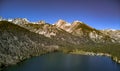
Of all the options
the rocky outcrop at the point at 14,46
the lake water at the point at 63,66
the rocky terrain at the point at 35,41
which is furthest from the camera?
the rocky terrain at the point at 35,41

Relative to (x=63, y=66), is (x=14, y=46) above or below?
above

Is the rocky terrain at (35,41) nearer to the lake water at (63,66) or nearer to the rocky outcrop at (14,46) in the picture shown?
the rocky outcrop at (14,46)

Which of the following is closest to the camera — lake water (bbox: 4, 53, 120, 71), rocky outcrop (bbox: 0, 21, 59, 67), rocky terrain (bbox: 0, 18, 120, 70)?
lake water (bbox: 4, 53, 120, 71)

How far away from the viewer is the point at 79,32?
136m

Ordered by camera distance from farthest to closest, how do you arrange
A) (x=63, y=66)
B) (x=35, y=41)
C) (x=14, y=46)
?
(x=35, y=41) → (x=14, y=46) → (x=63, y=66)

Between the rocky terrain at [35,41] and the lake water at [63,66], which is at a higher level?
the rocky terrain at [35,41]

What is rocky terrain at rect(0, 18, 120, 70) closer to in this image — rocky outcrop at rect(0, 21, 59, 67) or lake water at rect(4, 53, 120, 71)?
rocky outcrop at rect(0, 21, 59, 67)

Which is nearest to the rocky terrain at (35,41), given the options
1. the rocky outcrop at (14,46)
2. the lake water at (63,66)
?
the rocky outcrop at (14,46)

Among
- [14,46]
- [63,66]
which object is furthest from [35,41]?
[63,66]

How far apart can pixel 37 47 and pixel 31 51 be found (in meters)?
8.69

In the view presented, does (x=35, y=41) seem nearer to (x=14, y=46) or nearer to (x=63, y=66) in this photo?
(x=14, y=46)

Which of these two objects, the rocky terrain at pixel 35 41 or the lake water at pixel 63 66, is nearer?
the lake water at pixel 63 66

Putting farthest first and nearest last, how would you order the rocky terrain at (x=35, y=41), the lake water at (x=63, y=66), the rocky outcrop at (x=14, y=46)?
the rocky terrain at (x=35, y=41) → the rocky outcrop at (x=14, y=46) → the lake water at (x=63, y=66)

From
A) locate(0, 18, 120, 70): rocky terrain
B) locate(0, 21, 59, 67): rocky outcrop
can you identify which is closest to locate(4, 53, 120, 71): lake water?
locate(0, 21, 59, 67): rocky outcrop
